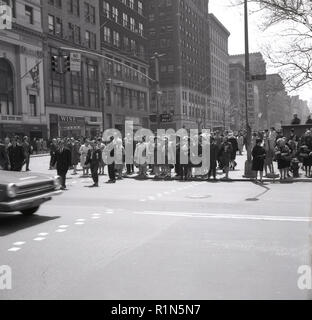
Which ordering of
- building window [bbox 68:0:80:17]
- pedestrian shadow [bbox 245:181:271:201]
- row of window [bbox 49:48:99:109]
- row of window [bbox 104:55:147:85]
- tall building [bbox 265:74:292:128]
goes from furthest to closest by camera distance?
row of window [bbox 104:55:147:85]
building window [bbox 68:0:80:17]
row of window [bbox 49:48:99:109]
tall building [bbox 265:74:292:128]
pedestrian shadow [bbox 245:181:271:201]

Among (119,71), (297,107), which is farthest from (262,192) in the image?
(297,107)

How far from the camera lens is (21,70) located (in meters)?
42.9

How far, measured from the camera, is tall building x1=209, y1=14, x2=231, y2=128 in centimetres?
10650

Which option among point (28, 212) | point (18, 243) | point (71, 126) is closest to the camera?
point (18, 243)

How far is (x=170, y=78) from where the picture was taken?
83625mm

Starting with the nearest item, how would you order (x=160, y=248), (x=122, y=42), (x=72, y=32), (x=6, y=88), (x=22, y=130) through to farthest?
(x=160, y=248) → (x=6, y=88) → (x=22, y=130) → (x=72, y=32) → (x=122, y=42)

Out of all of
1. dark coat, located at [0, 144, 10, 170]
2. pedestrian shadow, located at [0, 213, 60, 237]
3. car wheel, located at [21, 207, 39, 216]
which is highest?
dark coat, located at [0, 144, 10, 170]

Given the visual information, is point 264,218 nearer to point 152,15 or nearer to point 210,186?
point 210,186

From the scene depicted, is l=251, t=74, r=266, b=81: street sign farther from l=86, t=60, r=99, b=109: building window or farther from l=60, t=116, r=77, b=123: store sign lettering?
l=86, t=60, r=99, b=109: building window

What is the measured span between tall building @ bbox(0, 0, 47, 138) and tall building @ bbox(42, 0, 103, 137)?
143 centimetres

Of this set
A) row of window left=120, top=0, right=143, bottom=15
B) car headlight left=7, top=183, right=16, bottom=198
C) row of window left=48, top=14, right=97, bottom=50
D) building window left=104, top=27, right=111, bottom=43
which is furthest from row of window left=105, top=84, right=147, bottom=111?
car headlight left=7, top=183, right=16, bottom=198

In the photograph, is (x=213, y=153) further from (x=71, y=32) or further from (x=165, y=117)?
(x=71, y=32)

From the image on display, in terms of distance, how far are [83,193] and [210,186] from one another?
178 inches

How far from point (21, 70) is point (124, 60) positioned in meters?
22.4
